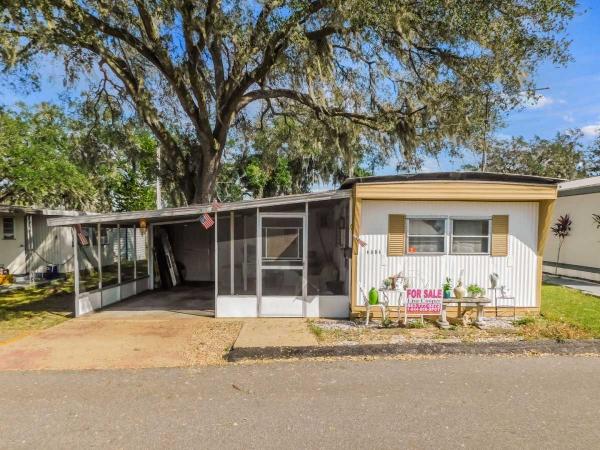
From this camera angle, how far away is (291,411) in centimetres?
417

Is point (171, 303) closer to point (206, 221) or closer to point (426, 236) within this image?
point (206, 221)

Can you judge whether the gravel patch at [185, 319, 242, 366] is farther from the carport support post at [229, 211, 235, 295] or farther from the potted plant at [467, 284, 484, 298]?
the potted plant at [467, 284, 484, 298]

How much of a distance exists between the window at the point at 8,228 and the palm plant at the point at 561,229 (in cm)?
2000

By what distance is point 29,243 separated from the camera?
14.9 metres

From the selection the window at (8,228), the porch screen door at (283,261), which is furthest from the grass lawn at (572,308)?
the window at (8,228)

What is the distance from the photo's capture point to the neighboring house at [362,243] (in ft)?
26.7

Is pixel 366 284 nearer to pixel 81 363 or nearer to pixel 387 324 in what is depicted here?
pixel 387 324

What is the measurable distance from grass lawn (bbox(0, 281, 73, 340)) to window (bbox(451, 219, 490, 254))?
880cm

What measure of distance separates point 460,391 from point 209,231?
409 inches

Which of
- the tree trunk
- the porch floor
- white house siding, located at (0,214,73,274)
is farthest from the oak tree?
white house siding, located at (0,214,73,274)

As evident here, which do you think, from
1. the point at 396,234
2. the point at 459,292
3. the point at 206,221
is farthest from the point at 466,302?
the point at 206,221

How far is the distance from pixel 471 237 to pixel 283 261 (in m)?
4.07

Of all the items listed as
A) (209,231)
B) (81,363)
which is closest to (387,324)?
(81,363)

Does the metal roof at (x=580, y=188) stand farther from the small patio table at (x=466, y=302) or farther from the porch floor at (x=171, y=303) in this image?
the porch floor at (x=171, y=303)
